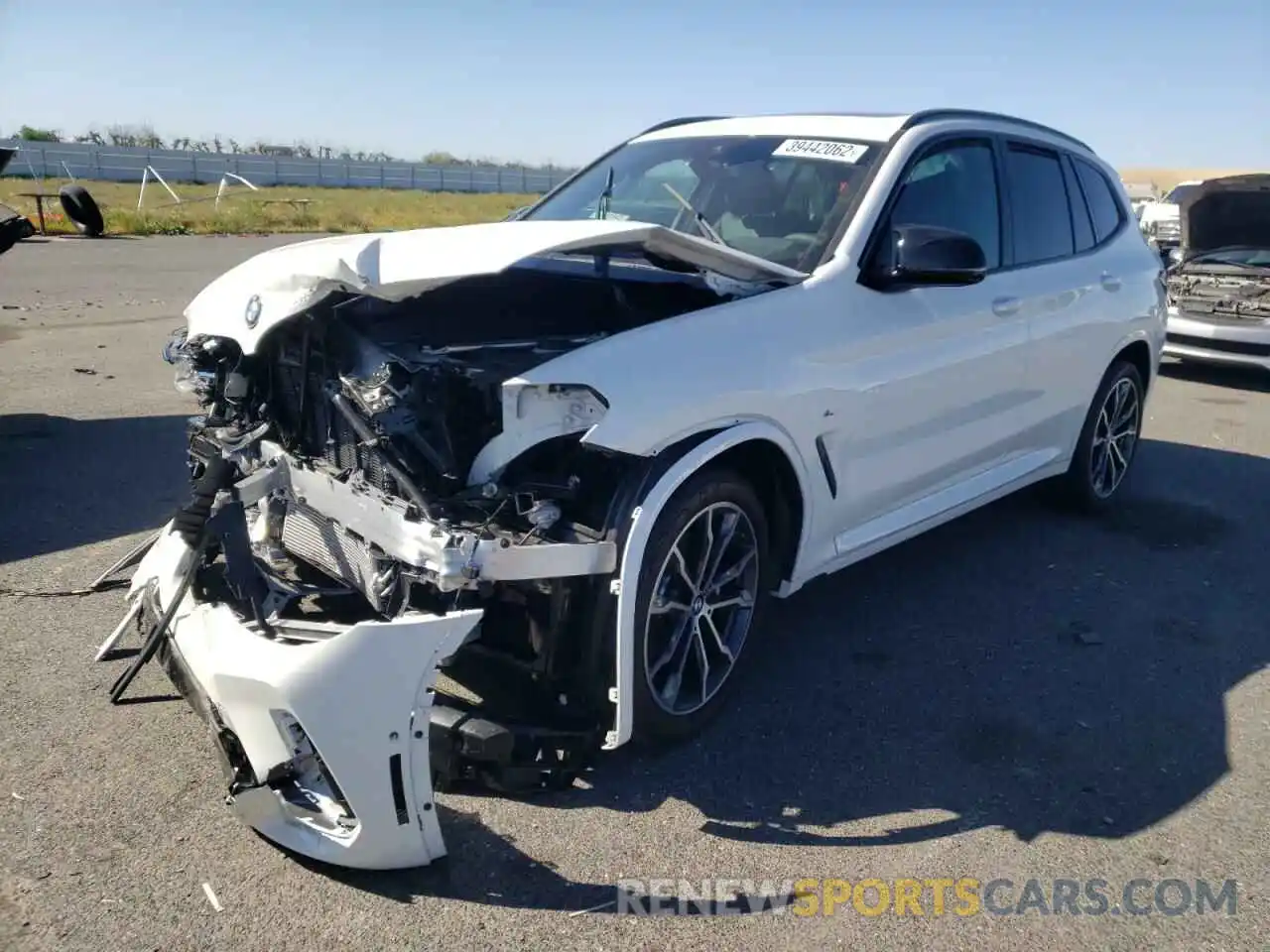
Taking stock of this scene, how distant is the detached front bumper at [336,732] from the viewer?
8.55ft

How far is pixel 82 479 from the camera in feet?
19.8

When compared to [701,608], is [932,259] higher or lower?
higher

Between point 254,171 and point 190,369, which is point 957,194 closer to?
point 190,369

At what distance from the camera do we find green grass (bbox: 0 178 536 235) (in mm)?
26656

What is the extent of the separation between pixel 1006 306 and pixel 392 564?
3.07 meters

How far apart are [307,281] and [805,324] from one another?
1.66 meters

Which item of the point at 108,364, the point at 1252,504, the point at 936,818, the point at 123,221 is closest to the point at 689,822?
the point at 936,818

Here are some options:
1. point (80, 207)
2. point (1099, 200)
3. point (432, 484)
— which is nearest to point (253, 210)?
point (80, 207)

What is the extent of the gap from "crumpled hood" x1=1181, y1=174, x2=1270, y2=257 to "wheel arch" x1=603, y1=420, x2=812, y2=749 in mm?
10285

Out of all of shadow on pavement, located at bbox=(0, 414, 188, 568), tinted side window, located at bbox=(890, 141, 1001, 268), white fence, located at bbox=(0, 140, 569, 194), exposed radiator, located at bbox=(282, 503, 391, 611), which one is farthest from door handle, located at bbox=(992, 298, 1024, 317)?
white fence, located at bbox=(0, 140, 569, 194)

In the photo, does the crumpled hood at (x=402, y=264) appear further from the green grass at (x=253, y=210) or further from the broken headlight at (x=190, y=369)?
the green grass at (x=253, y=210)

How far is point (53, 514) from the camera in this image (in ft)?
17.9

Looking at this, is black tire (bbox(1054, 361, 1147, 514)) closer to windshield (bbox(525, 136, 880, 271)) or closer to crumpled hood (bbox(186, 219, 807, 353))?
windshield (bbox(525, 136, 880, 271))

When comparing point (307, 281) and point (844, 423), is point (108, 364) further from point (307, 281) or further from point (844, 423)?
point (844, 423)
